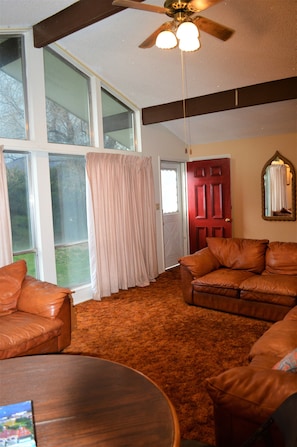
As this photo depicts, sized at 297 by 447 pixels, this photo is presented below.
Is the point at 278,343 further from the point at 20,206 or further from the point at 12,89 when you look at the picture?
the point at 12,89

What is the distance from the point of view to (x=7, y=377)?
1537mm

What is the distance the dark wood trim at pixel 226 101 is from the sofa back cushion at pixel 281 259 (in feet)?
5.90

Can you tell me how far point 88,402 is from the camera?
1.29 meters

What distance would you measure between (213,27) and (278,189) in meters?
3.67

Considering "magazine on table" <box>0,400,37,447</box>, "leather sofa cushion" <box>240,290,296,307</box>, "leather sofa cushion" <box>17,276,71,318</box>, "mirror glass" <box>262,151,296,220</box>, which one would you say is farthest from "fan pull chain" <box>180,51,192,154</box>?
"magazine on table" <box>0,400,37,447</box>

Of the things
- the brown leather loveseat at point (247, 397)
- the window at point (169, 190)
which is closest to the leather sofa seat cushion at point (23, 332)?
the brown leather loveseat at point (247, 397)

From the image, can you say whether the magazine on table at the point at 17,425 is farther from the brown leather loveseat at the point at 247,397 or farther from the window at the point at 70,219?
the window at the point at 70,219

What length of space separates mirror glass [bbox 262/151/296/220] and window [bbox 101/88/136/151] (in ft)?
7.58

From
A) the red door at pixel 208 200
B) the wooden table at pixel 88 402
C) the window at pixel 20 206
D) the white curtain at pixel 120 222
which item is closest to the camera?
the wooden table at pixel 88 402

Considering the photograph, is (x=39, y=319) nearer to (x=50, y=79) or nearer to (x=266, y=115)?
(x=50, y=79)

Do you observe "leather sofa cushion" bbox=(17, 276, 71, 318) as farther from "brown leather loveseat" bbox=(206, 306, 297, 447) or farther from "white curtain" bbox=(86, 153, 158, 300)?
"brown leather loveseat" bbox=(206, 306, 297, 447)

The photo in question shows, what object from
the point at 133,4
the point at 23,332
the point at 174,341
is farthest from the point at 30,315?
the point at 133,4

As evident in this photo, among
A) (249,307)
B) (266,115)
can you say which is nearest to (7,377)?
(249,307)

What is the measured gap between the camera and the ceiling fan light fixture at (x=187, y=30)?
2277 millimetres
